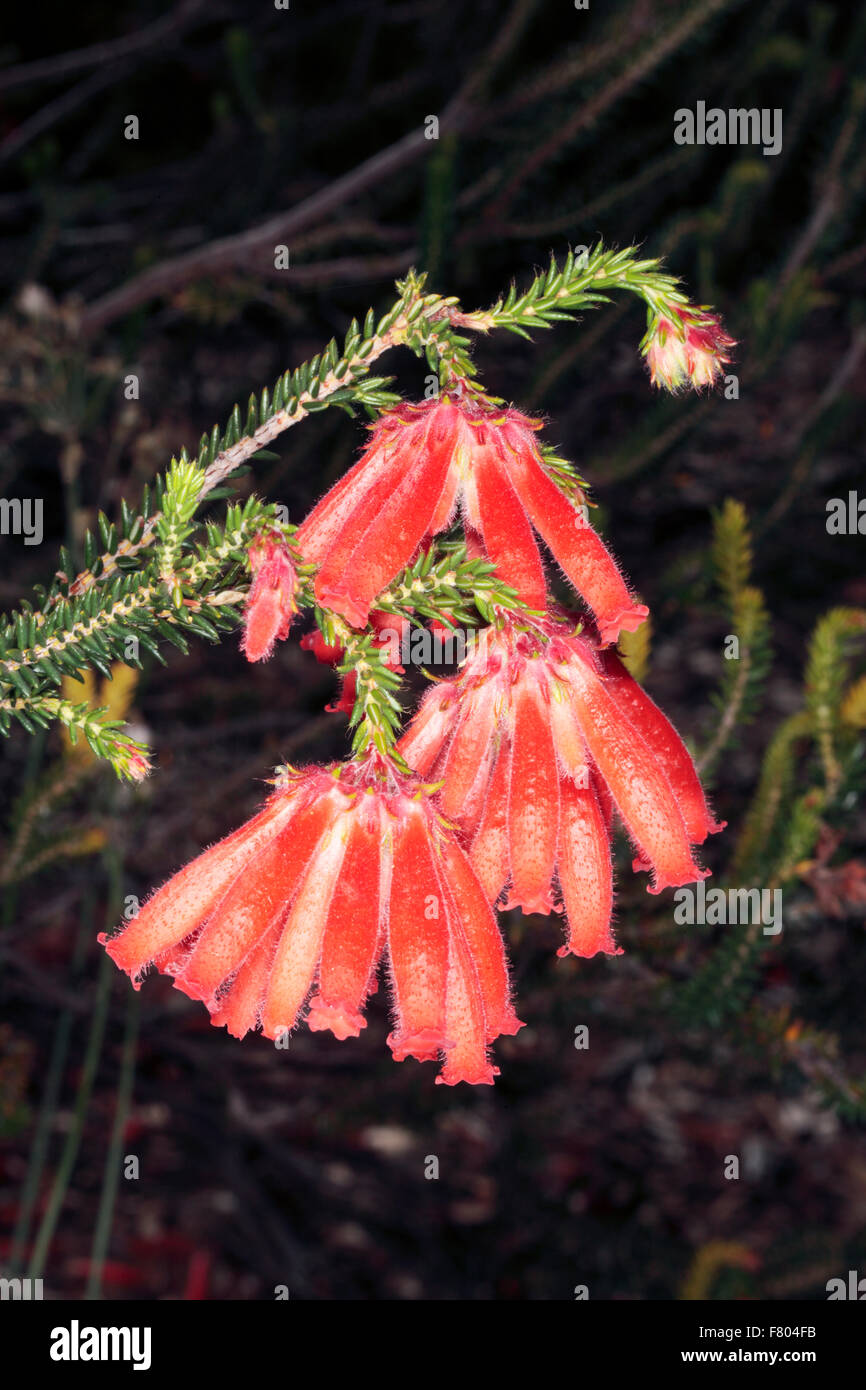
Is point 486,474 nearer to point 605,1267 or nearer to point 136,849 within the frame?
point 136,849

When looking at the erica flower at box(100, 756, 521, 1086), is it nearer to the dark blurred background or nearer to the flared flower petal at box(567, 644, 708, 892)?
the flared flower petal at box(567, 644, 708, 892)

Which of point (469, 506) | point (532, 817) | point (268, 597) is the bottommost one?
point (532, 817)

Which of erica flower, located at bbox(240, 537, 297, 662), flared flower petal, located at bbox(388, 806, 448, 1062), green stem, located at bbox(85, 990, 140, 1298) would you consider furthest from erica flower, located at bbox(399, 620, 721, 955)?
green stem, located at bbox(85, 990, 140, 1298)

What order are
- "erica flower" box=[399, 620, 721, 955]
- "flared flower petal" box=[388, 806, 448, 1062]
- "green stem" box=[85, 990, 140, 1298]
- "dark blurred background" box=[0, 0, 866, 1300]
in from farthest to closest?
"dark blurred background" box=[0, 0, 866, 1300] < "green stem" box=[85, 990, 140, 1298] < "erica flower" box=[399, 620, 721, 955] < "flared flower petal" box=[388, 806, 448, 1062]

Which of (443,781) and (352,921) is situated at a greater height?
(443,781)

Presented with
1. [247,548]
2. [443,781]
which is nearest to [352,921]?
[443,781]

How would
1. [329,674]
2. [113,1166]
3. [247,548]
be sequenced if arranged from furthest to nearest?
[329,674], [113,1166], [247,548]

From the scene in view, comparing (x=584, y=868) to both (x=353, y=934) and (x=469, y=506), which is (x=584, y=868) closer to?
(x=353, y=934)

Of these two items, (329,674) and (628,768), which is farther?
(329,674)
